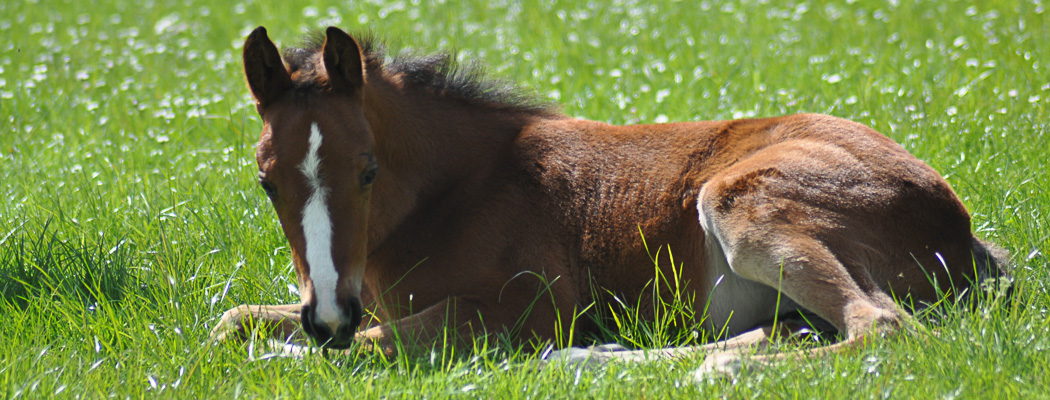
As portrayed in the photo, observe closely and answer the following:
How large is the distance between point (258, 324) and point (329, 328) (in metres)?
0.54

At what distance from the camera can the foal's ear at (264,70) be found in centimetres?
344

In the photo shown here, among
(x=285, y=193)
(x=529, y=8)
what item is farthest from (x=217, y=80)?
(x=285, y=193)

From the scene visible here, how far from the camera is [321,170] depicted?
10.7 ft

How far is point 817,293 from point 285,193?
1920 mm

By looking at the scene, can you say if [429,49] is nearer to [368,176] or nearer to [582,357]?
[368,176]

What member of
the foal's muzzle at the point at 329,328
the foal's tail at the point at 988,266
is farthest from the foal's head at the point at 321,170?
the foal's tail at the point at 988,266

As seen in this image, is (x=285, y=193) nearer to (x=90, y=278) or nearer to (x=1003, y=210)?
(x=90, y=278)

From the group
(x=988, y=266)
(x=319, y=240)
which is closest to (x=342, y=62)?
(x=319, y=240)

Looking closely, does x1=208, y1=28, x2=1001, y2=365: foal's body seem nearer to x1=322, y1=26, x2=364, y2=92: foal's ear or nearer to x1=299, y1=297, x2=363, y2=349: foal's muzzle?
x1=322, y1=26, x2=364, y2=92: foal's ear

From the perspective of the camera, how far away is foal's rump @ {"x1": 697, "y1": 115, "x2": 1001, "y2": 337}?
3461 millimetres

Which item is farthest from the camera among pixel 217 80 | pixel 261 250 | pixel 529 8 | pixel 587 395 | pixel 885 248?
pixel 529 8

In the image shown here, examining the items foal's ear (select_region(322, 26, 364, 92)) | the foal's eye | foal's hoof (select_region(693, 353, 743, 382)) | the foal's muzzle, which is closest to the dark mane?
foal's ear (select_region(322, 26, 364, 92))

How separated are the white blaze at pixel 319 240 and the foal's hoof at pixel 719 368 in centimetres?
119

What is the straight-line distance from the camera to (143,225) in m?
4.82
